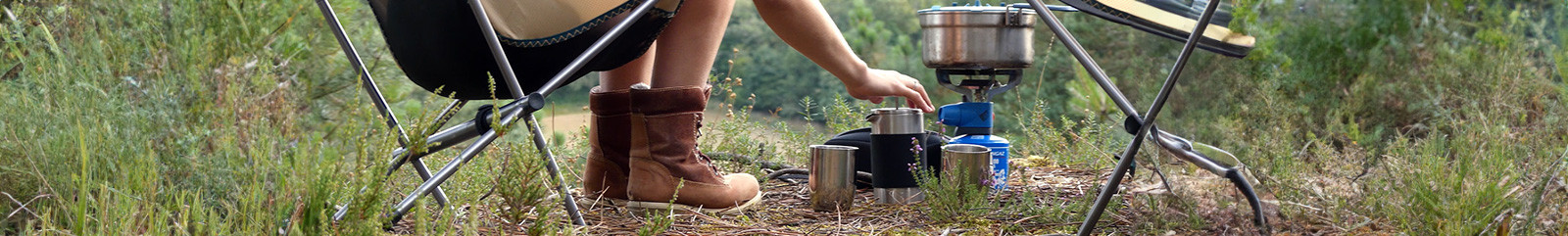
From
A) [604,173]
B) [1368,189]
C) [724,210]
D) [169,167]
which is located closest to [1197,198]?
[1368,189]

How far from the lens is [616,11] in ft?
5.32

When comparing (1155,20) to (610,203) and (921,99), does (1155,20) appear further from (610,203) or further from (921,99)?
(610,203)

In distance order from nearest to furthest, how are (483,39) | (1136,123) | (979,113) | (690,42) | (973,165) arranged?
(1136,123) < (483,39) < (690,42) < (973,165) < (979,113)

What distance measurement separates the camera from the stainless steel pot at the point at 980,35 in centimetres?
230

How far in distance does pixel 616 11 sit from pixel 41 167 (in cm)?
89

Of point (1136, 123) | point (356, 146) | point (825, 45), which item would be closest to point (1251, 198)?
point (1136, 123)

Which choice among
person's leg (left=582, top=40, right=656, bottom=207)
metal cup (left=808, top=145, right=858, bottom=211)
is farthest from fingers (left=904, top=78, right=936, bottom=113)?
person's leg (left=582, top=40, right=656, bottom=207)

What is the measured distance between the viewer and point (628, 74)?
2.00 m

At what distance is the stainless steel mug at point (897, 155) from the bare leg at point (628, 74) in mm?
413

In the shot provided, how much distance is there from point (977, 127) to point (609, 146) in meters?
→ 0.77

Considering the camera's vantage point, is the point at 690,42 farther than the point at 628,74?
No

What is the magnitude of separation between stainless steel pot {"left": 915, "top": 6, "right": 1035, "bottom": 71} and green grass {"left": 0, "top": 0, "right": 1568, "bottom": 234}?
27 centimetres

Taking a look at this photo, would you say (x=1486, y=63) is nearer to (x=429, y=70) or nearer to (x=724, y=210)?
(x=724, y=210)

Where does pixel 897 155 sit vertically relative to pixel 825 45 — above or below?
below
